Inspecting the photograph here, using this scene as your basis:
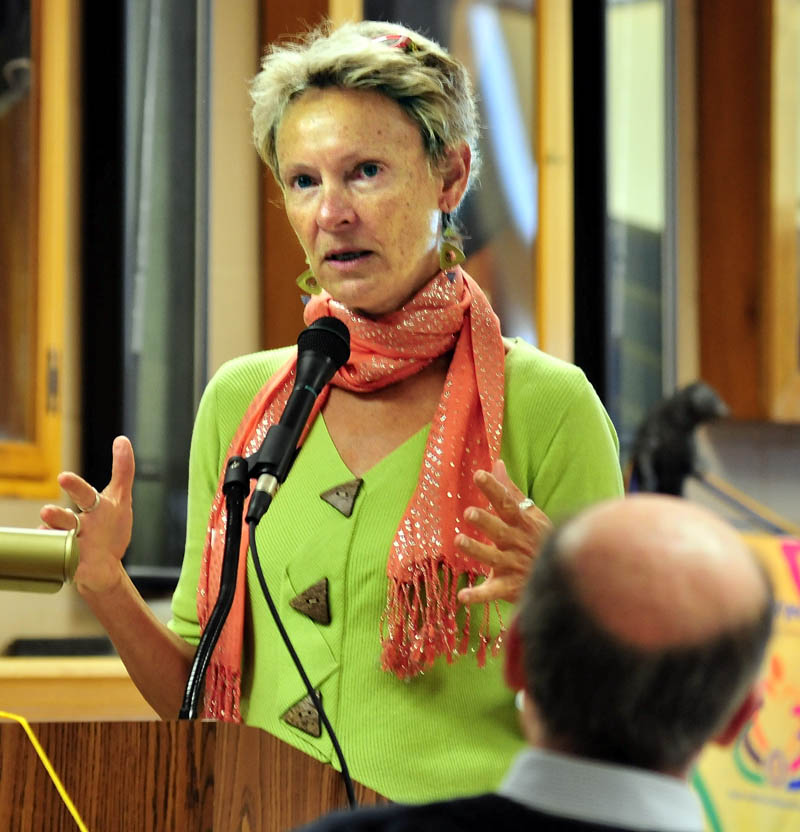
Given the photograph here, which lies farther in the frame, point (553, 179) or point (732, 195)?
point (732, 195)

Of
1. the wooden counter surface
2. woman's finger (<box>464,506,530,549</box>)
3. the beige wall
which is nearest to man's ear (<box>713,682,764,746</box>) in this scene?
woman's finger (<box>464,506,530,549</box>)

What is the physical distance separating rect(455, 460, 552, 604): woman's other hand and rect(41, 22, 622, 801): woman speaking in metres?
0.04

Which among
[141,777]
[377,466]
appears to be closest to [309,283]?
[377,466]

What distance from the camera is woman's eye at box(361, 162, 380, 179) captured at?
1.53m

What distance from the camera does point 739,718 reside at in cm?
75

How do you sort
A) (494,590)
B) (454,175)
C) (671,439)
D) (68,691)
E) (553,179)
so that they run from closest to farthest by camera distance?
(494,590) → (454,175) → (68,691) → (553,179) → (671,439)

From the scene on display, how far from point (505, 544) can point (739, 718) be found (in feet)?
1.77

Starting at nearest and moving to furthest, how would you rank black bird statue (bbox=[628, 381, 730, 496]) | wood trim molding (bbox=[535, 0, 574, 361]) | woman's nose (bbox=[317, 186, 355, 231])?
woman's nose (bbox=[317, 186, 355, 231]), wood trim molding (bbox=[535, 0, 574, 361]), black bird statue (bbox=[628, 381, 730, 496])

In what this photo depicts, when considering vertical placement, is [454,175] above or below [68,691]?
above

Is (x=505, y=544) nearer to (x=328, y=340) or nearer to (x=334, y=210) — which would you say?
(x=328, y=340)

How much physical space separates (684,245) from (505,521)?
265cm

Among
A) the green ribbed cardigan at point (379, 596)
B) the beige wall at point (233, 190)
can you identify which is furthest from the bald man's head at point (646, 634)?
the beige wall at point (233, 190)

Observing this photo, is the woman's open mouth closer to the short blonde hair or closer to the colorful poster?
the short blonde hair

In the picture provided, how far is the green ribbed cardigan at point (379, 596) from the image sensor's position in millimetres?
1390
